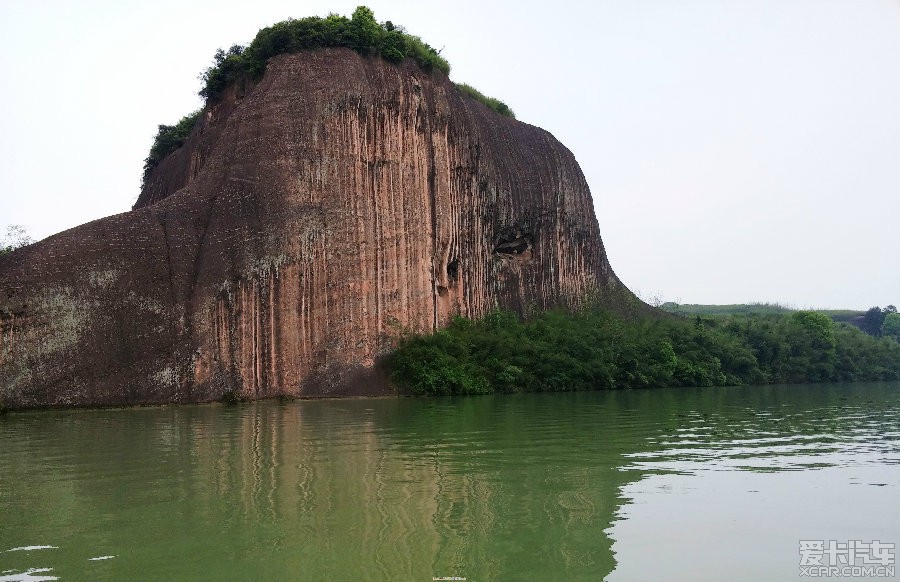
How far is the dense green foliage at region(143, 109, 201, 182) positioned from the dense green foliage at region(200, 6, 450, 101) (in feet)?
22.3

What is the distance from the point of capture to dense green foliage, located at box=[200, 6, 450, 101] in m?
32.0

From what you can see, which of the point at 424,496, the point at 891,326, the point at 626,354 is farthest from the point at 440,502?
the point at 891,326

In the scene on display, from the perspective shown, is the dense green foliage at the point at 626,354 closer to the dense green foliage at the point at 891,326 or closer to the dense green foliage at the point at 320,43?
the dense green foliage at the point at 320,43

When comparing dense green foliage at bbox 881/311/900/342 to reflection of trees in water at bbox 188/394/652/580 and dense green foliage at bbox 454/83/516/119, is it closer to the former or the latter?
dense green foliage at bbox 454/83/516/119

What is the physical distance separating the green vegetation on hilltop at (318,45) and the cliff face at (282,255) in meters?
0.62

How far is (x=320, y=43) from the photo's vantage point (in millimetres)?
31953

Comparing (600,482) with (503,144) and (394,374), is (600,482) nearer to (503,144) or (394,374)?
(394,374)

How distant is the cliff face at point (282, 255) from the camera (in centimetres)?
2331

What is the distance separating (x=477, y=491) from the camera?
8430 millimetres

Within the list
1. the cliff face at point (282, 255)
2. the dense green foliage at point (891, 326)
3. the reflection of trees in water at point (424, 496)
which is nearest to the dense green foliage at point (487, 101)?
the cliff face at point (282, 255)

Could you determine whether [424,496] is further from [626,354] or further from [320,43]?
[626,354]

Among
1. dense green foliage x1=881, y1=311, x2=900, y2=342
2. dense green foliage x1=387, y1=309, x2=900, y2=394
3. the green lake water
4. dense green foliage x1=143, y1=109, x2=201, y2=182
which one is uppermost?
dense green foliage x1=143, y1=109, x2=201, y2=182

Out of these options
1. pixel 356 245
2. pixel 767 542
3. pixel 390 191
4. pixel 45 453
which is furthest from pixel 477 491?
pixel 390 191

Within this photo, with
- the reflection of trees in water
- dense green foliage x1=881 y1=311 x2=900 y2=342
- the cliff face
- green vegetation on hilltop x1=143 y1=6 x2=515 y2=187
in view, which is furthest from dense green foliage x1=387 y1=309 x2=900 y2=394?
dense green foliage x1=881 y1=311 x2=900 y2=342
